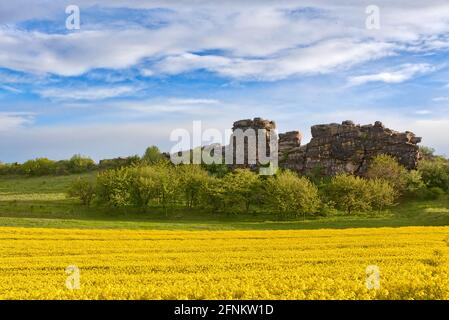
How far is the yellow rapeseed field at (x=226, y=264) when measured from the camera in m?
18.8


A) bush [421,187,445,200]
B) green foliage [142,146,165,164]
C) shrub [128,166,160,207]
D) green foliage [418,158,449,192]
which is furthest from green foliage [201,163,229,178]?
green foliage [418,158,449,192]

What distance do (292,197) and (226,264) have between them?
43712 millimetres

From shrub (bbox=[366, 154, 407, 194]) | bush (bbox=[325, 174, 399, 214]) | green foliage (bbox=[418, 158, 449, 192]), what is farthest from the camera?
green foliage (bbox=[418, 158, 449, 192])

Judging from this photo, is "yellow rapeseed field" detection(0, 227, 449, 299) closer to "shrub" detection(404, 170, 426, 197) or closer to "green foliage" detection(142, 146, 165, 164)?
"shrub" detection(404, 170, 426, 197)

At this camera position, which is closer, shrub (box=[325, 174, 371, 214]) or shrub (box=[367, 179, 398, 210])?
shrub (box=[325, 174, 371, 214])

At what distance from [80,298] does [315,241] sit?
2375cm

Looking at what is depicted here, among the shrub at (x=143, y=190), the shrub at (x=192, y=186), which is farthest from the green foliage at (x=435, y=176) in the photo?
the shrub at (x=143, y=190)

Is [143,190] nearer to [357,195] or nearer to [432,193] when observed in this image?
[357,195]

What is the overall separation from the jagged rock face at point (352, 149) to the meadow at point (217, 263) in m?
53.0

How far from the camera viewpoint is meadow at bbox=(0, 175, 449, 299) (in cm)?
1881

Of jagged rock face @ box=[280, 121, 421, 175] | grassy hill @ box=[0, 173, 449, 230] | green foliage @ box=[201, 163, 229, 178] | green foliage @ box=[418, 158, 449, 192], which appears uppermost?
jagged rock face @ box=[280, 121, 421, 175]

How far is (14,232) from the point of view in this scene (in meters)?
42.9

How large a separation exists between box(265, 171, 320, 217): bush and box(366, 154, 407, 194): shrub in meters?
19.6

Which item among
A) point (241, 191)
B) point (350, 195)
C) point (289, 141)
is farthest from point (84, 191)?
point (289, 141)
